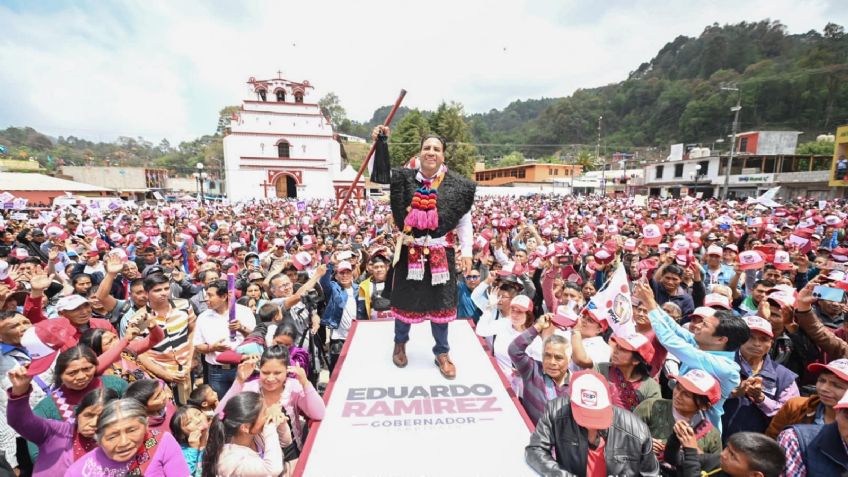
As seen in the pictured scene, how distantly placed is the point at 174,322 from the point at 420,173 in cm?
275

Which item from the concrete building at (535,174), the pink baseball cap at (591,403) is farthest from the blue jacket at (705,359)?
the concrete building at (535,174)

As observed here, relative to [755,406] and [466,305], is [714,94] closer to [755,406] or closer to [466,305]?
[466,305]

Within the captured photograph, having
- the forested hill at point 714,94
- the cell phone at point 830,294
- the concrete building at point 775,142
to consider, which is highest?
the forested hill at point 714,94

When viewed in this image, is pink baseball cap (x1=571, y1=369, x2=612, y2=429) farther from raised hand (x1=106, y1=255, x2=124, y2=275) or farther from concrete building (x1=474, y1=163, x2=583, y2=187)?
concrete building (x1=474, y1=163, x2=583, y2=187)

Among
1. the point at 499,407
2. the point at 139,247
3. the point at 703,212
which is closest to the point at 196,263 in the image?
the point at 139,247

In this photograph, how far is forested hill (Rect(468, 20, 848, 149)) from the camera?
56250mm

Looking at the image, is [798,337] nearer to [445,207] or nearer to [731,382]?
[731,382]

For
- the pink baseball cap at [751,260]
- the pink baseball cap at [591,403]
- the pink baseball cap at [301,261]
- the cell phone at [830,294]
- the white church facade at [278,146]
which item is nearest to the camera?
the pink baseball cap at [591,403]

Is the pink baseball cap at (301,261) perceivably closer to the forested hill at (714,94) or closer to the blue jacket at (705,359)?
the blue jacket at (705,359)

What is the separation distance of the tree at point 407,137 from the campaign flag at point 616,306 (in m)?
41.5

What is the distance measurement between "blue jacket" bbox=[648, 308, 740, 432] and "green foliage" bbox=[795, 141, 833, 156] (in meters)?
51.0

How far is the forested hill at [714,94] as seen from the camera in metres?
56.2

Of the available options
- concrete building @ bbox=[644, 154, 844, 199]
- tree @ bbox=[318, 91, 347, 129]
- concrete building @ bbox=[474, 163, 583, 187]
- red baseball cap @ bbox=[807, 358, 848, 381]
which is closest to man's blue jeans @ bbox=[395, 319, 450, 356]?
red baseball cap @ bbox=[807, 358, 848, 381]

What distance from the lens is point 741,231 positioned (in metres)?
10.6
